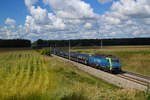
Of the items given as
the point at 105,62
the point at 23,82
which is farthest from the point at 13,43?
the point at 23,82

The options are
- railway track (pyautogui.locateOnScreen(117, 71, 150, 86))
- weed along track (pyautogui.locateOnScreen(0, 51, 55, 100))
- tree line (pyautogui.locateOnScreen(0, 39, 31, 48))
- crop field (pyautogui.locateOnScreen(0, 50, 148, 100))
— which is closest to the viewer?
crop field (pyautogui.locateOnScreen(0, 50, 148, 100))

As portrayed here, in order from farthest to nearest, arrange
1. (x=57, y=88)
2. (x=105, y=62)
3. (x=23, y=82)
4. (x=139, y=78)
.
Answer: (x=105, y=62) < (x=139, y=78) < (x=23, y=82) < (x=57, y=88)

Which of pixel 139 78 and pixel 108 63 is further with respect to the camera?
pixel 108 63

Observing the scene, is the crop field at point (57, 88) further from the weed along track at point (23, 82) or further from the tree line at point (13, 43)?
the tree line at point (13, 43)

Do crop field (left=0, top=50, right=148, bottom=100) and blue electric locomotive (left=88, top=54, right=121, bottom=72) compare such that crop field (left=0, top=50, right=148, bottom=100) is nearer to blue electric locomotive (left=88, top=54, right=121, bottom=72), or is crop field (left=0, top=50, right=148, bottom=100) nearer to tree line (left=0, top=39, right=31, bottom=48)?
blue electric locomotive (left=88, top=54, right=121, bottom=72)

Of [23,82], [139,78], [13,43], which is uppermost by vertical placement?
[13,43]

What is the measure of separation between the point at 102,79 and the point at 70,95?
19591 mm

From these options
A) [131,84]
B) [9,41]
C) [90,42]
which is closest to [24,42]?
[9,41]

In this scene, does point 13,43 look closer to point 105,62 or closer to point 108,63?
point 105,62

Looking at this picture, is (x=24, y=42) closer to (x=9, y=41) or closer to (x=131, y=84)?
(x=9, y=41)

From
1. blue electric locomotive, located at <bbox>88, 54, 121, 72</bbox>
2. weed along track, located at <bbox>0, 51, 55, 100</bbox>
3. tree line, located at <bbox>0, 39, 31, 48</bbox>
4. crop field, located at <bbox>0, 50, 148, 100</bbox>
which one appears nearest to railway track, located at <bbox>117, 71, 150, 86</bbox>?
blue electric locomotive, located at <bbox>88, 54, 121, 72</bbox>

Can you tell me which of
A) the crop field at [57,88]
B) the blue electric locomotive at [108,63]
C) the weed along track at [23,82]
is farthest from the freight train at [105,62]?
the weed along track at [23,82]

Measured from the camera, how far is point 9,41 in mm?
146625

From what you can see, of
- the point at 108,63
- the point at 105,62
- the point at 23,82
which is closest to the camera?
the point at 23,82
